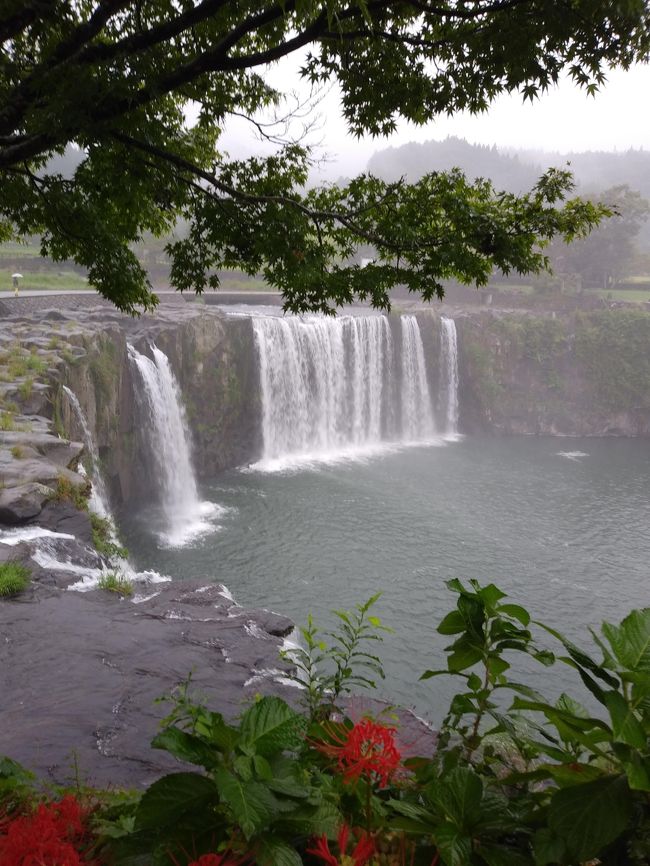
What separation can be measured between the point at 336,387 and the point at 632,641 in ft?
93.1

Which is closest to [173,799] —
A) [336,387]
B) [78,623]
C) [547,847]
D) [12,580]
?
[547,847]

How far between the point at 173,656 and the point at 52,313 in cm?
1616

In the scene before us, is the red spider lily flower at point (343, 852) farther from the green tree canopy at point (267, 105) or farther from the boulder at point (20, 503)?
the boulder at point (20, 503)

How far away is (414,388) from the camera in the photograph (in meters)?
33.7

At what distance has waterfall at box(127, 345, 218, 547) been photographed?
20.5 meters

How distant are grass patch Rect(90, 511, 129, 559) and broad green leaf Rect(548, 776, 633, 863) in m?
10.8

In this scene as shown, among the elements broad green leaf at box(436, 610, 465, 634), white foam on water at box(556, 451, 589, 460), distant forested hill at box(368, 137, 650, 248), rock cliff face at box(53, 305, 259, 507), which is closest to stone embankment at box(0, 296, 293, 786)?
rock cliff face at box(53, 305, 259, 507)

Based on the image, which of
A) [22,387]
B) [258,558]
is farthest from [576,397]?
[22,387]

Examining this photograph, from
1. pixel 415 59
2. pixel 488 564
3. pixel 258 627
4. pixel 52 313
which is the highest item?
pixel 415 59

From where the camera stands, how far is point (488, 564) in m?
17.0

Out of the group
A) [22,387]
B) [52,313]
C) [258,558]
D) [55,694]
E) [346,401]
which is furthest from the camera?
[346,401]

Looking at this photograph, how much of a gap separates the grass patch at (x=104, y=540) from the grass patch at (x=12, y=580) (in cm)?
225

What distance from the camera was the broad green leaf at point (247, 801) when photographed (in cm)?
118

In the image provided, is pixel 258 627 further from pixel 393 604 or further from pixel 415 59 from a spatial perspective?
pixel 415 59
